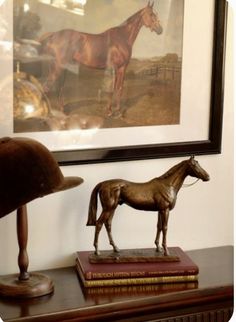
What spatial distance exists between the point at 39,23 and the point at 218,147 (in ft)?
2.20

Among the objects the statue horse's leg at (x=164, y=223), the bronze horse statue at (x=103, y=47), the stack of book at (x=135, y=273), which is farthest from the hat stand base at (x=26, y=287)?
the bronze horse statue at (x=103, y=47)

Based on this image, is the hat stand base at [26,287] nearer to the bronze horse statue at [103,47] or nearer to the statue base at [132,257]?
the statue base at [132,257]

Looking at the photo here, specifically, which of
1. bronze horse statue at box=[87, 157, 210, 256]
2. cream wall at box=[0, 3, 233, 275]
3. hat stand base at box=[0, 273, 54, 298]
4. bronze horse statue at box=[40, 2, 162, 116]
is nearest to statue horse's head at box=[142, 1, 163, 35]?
bronze horse statue at box=[40, 2, 162, 116]

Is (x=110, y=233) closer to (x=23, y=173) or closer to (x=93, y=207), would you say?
(x=93, y=207)

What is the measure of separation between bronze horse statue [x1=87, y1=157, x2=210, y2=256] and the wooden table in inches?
5.1

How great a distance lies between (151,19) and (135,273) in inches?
27.3

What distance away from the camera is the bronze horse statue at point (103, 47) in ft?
5.64

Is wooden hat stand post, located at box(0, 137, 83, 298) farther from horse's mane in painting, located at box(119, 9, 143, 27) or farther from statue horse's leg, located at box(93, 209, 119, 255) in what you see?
horse's mane in painting, located at box(119, 9, 143, 27)

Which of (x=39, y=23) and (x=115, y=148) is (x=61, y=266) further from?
(x=39, y=23)

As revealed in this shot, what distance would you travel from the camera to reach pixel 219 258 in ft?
6.33

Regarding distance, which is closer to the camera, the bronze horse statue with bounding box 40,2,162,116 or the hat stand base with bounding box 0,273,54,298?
the hat stand base with bounding box 0,273,54,298

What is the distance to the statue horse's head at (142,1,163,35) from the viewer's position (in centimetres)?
182

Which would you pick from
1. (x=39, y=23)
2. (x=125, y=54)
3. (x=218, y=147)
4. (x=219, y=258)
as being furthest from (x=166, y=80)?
(x=219, y=258)

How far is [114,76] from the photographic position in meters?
1.81
